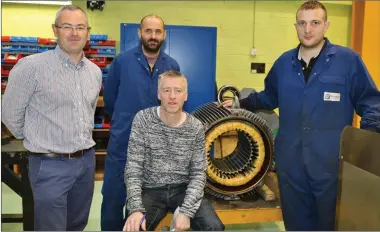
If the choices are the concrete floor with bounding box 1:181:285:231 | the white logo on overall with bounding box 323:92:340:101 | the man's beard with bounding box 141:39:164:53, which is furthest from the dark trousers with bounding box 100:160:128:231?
the white logo on overall with bounding box 323:92:340:101

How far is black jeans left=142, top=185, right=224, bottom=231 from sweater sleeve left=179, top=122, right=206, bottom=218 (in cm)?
7

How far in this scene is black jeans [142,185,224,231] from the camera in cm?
187

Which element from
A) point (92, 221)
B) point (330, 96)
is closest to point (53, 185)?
point (92, 221)

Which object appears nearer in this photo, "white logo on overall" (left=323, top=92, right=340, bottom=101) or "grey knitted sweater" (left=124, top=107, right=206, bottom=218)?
"grey knitted sweater" (left=124, top=107, right=206, bottom=218)

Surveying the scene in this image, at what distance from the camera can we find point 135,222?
1.71 metres

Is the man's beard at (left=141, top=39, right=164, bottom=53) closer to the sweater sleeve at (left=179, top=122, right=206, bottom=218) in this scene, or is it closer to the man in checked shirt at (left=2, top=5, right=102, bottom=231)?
the man in checked shirt at (left=2, top=5, right=102, bottom=231)

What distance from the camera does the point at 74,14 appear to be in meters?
1.87

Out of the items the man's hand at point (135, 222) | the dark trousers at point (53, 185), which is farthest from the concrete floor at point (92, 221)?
the man's hand at point (135, 222)

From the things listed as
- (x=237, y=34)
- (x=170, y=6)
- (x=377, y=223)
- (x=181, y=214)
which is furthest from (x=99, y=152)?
(x=377, y=223)

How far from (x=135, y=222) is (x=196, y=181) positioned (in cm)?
40

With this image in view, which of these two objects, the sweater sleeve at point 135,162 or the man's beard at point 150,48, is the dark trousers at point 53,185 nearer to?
the sweater sleeve at point 135,162

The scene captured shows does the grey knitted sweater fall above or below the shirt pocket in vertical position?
below

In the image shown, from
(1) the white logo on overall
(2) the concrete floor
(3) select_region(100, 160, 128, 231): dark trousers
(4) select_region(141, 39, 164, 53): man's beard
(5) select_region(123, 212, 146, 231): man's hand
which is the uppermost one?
(4) select_region(141, 39, 164, 53): man's beard

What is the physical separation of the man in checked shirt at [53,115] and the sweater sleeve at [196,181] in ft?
1.95
